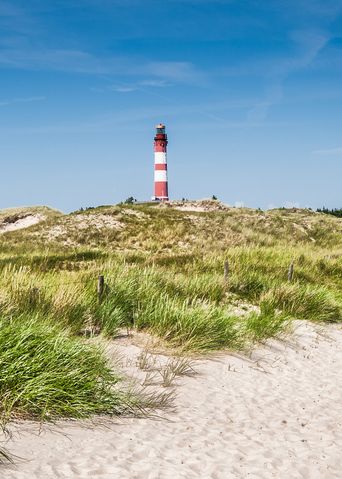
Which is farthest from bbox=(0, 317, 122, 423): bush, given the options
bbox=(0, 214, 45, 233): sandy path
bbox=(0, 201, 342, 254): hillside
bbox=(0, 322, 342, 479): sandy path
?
bbox=(0, 214, 45, 233): sandy path

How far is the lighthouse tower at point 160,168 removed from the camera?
167 ft

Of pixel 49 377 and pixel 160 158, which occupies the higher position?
pixel 160 158

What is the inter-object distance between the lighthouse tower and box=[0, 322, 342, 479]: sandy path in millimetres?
42554

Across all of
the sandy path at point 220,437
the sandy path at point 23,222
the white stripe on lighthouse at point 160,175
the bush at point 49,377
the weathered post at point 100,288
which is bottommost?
the sandy path at point 220,437

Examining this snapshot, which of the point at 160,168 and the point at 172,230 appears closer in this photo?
the point at 172,230

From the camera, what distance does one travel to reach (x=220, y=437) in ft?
19.0

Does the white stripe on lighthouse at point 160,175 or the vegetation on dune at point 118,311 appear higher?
the white stripe on lighthouse at point 160,175

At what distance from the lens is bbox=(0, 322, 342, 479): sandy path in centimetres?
472

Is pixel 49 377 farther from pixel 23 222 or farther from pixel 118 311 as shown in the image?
pixel 23 222

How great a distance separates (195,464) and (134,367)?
2695mm

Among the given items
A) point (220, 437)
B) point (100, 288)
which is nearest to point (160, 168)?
point (100, 288)

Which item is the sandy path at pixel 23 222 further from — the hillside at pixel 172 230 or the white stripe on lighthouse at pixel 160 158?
the white stripe on lighthouse at pixel 160 158

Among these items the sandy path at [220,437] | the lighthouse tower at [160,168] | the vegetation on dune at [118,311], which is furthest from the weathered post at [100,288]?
the lighthouse tower at [160,168]

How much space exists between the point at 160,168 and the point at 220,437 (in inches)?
1818
